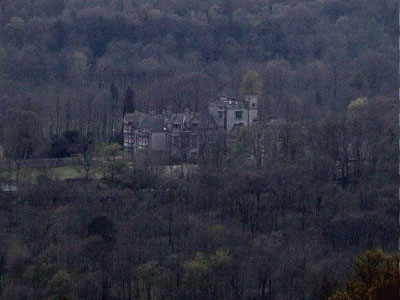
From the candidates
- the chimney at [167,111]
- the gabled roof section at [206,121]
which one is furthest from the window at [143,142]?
the gabled roof section at [206,121]

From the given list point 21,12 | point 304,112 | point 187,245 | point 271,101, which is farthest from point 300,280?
point 21,12

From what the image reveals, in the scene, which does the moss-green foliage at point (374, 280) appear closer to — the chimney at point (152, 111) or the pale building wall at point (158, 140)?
the pale building wall at point (158, 140)

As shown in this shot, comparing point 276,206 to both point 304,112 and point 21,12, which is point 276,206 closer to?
point 304,112

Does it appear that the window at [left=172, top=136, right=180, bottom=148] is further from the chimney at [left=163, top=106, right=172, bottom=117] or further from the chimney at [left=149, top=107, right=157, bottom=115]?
the chimney at [left=149, top=107, right=157, bottom=115]

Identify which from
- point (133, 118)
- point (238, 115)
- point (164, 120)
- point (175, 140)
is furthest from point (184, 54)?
point (175, 140)

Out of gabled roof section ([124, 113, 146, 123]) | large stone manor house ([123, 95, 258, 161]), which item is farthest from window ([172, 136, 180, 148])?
gabled roof section ([124, 113, 146, 123])

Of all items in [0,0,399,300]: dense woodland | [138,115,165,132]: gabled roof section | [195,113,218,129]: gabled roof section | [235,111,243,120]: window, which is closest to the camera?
[0,0,399,300]: dense woodland
